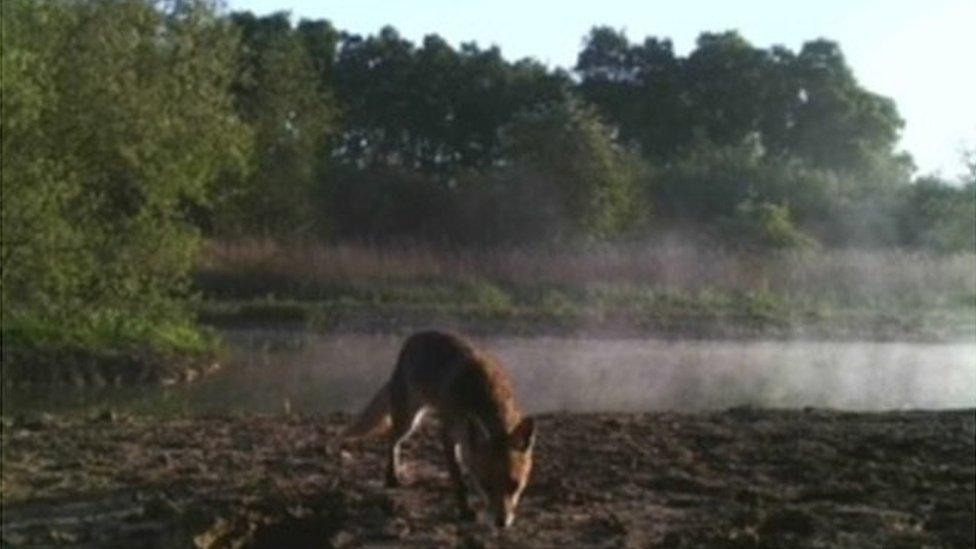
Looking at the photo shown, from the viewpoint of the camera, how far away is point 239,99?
174ft

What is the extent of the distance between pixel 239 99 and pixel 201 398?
3035 centimetres

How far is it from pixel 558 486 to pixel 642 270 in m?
31.2

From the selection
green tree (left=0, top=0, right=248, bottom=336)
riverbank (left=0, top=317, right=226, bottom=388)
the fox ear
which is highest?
green tree (left=0, top=0, right=248, bottom=336)

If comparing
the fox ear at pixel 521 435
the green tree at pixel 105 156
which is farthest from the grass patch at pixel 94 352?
the fox ear at pixel 521 435

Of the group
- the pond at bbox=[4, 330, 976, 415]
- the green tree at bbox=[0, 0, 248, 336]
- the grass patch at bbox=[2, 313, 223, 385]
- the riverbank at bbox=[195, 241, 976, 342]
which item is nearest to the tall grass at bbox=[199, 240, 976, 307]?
the riverbank at bbox=[195, 241, 976, 342]

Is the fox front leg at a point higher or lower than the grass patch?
higher

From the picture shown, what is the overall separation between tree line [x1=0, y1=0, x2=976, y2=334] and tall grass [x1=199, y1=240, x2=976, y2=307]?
2.24m

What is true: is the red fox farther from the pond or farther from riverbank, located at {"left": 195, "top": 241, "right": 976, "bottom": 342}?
riverbank, located at {"left": 195, "top": 241, "right": 976, "bottom": 342}

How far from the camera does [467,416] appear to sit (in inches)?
422

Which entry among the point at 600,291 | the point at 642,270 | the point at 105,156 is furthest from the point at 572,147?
the point at 105,156

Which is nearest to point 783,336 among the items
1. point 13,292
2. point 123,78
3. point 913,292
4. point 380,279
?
point 913,292

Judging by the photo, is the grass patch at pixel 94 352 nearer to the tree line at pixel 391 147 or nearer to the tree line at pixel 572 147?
the tree line at pixel 391 147

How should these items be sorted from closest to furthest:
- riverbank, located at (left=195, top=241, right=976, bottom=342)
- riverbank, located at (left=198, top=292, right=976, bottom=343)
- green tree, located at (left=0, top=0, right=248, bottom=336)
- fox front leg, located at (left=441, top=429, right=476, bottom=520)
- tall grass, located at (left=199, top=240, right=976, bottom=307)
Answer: fox front leg, located at (left=441, top=429, right=476, bottom=520) < green tree, located at (left=0, top=0, right=248, bottom=336) < riverbank, located at (left=198, top=292, right=976, bottom=343) < riverbank, located at (left=195, top=241, right=976, bottom=342) < tall grass, located at (left=199, top=240, right=976, bottom=307)

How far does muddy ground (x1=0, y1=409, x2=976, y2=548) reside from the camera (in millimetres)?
10062
